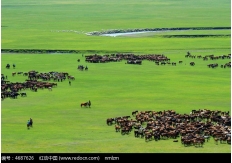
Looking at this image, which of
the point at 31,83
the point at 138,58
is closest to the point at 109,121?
the point at 31,83

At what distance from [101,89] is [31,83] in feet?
14.9

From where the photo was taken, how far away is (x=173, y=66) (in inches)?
2265

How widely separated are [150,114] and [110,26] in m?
68.6

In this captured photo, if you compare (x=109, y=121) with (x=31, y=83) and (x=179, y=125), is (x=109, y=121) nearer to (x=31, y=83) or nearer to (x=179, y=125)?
(x=179, y=125)

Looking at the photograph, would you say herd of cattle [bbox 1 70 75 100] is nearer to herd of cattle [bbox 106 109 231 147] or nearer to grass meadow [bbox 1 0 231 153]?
grass meadow [bbox 1 0 231 153]

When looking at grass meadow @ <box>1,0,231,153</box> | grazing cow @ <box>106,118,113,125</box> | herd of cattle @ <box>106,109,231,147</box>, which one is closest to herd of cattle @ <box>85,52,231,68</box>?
grass meadow @ <box>1,0,231,153</box>

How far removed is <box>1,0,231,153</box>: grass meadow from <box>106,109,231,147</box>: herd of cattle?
1.45 feet

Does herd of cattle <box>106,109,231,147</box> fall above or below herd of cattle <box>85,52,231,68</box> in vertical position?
below

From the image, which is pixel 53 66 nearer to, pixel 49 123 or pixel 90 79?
pixel 90 79

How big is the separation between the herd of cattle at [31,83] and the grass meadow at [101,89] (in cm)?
56

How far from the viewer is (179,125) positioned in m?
32.3

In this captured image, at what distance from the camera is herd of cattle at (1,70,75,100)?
A: 42.4m

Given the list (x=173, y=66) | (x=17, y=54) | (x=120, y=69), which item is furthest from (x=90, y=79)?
(x=17, y=54)

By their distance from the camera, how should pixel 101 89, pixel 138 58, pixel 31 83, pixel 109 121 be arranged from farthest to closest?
pixel 138 58
pixel 31 83
pixel 101 89
pixel 109 121
